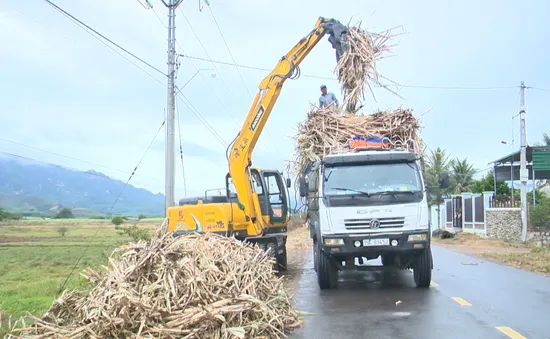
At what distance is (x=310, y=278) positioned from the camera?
38.5 ft

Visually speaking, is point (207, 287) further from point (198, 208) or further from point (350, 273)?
point (350, 273)

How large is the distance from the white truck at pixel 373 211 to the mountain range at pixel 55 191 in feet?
34.6

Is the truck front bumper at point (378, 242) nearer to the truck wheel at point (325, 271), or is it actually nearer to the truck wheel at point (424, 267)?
the truck wheel at point (424, 267)

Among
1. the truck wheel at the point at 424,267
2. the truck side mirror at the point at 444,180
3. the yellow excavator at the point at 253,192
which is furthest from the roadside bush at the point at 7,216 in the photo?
the truck side mirror at the point at 444,180

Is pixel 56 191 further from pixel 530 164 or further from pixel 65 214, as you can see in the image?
pixel 530 164

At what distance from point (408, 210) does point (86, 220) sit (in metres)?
20.2

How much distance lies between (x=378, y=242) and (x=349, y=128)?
2.89 m

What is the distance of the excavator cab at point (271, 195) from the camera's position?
12.4 metres

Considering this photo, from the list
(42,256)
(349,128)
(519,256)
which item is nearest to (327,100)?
(349,128)

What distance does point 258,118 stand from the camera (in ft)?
39.8

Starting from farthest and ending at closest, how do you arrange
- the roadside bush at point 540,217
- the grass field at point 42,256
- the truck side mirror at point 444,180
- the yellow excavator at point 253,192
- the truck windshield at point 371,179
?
the roadside bush at point 540,217
the yellow excavator at point 253,192
the grass field at point 42,256
the truck side mirror at point 444,180
the truck windshield at point 371,179

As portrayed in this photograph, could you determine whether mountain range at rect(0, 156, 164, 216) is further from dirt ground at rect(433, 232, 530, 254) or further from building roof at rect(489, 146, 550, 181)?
building roof at rect(489, 146, 550, 181)

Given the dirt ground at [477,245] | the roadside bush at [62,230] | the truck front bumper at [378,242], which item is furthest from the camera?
the roadside bush at [62,230]

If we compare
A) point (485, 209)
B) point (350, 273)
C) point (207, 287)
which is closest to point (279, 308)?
point (207, 287)
